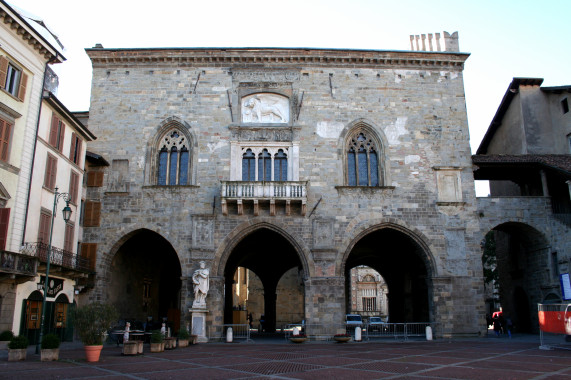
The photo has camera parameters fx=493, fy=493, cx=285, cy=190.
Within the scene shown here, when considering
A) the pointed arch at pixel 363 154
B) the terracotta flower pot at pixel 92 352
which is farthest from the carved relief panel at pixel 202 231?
the terracotta flower pot at pixel 92 352

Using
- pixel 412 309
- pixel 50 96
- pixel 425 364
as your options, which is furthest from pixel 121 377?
pixel 412 309

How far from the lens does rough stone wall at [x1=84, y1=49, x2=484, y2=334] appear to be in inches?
979

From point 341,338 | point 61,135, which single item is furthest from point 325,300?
point 61,135

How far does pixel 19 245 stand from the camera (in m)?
18.7

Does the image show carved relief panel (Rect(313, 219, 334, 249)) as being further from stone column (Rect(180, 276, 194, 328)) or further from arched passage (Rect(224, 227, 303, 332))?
stone column (Rect(180, 276, 194, 328))

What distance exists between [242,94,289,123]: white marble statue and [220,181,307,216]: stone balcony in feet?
12.9

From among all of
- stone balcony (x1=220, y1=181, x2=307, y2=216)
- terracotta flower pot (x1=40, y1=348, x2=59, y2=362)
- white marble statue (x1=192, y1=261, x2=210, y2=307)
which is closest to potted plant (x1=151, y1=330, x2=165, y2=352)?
terracotta flower pot (x1=40, y1=348, x2=59, y2=362)

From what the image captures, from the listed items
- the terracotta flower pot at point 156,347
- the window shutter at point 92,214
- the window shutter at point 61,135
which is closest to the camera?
the terracotta flower pot at point 156,347

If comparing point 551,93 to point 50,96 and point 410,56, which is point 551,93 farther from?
point 50,96

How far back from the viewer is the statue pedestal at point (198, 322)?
77.5 ft

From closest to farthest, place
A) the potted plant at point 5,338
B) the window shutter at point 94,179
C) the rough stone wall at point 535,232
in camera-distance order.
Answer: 1. the potted plant at point 5,338
2. the window shutter at point 94,179
3. the rough stone wall at point 535,232

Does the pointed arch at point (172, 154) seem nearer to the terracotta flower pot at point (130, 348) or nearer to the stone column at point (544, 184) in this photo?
the terracotta flower pot at point (130, 348)

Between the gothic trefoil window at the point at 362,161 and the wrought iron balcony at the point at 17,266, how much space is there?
15.5 meters

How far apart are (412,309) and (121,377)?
22233 millimetres
